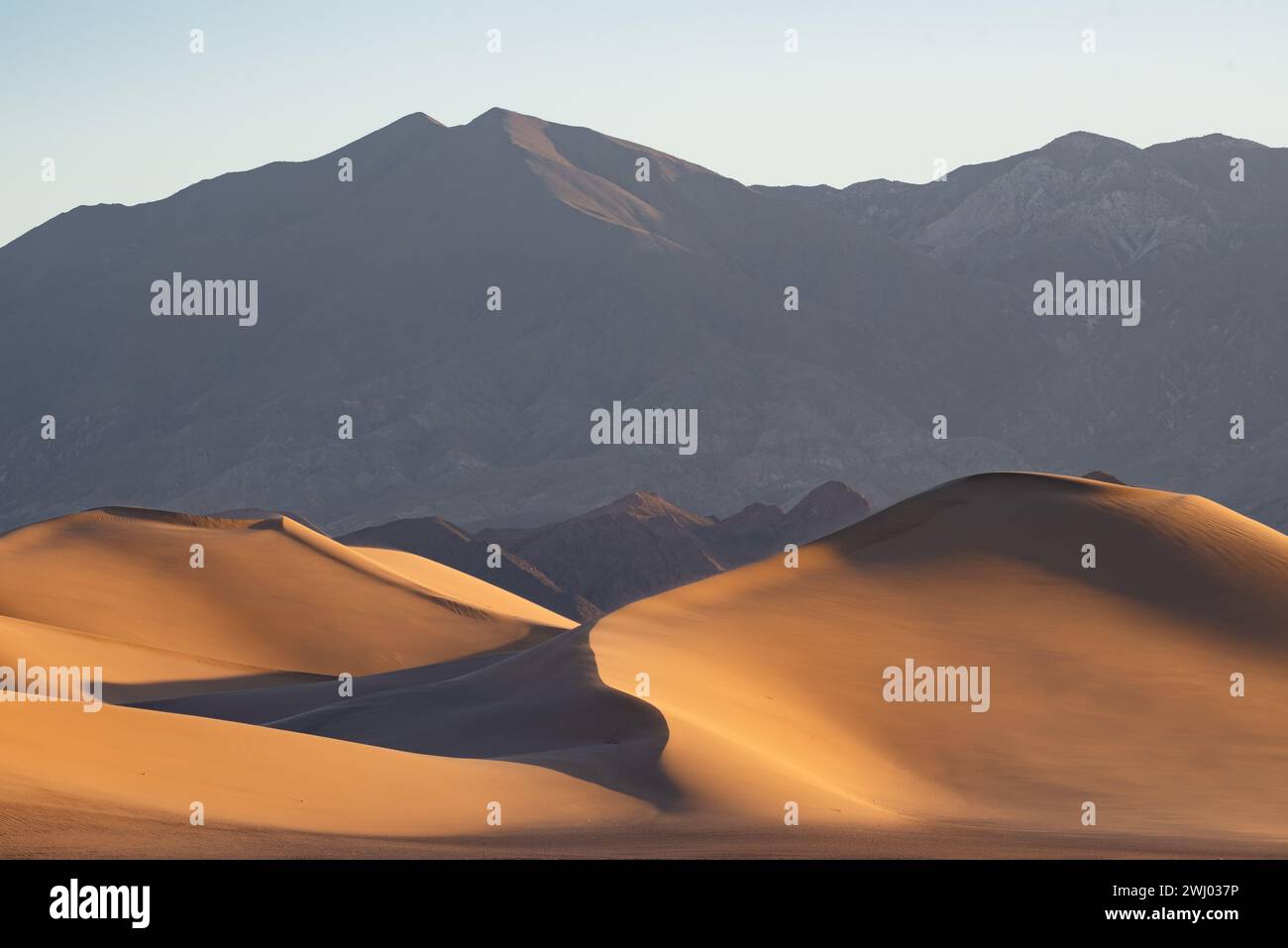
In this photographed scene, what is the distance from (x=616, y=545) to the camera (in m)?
94.6

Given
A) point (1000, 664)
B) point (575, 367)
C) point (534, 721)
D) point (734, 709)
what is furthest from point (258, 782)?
point (575, 367)

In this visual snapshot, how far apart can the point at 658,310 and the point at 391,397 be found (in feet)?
89.8

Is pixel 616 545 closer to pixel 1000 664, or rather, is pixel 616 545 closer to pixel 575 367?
pixel 1000 664

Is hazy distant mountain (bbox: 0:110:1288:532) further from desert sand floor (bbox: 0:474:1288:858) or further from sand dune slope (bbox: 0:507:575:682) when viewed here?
desert sand floor (bbox: 0:474:1288:858)

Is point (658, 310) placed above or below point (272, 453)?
above

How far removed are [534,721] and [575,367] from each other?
13401 cm

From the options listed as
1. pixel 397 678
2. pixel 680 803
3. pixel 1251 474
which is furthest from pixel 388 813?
pixel 1251 474

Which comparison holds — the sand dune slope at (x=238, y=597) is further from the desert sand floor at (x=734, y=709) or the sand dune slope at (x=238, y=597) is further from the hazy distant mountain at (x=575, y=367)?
the hazy distant mountain at (x=575, y=367)

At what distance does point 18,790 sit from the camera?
17.8 metres

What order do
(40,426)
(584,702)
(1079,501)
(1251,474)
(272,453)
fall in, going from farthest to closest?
(40,426), (272,453), (1251,474), (1079,501), (584,702)

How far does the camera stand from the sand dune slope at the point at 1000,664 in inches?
1005

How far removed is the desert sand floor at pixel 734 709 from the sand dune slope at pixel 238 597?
18 centimetres

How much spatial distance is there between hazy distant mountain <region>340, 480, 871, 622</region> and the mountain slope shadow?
53808 mm

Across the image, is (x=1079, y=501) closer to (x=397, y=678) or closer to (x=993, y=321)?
(x=397, y=678)
